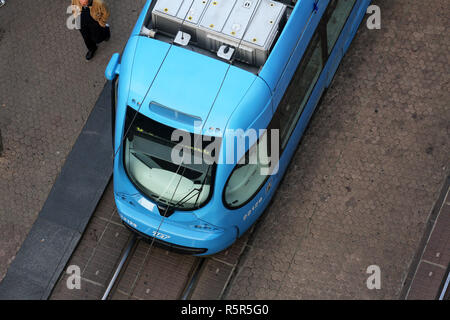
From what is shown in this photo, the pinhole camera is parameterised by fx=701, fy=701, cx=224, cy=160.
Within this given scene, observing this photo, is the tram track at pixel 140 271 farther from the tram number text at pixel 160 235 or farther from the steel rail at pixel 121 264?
the tram number text at pixel 160 235

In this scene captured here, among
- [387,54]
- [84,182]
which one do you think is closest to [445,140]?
[387,54]

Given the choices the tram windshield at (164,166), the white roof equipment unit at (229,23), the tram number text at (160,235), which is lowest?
the tram number text at (160,235)

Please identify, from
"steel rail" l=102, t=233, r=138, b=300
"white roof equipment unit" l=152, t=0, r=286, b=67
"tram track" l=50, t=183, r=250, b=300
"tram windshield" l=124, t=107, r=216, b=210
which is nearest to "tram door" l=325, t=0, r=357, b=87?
"white roof equipment unit" l=152, t=0, r=286, b=67

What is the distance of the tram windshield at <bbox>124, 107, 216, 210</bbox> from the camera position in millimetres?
9469

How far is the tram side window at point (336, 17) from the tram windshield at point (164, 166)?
293cm

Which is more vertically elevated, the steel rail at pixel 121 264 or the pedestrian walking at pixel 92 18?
the pedestrian walking at pixel 92 18

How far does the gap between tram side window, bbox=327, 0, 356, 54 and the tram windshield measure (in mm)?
2929

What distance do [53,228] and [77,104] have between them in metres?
2.23

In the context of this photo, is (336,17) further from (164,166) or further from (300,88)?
(164,166)

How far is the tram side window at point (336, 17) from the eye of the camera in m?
10.6

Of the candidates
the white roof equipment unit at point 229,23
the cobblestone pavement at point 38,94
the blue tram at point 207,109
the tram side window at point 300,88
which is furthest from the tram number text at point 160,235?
the white roof equipment unit at point 229,23

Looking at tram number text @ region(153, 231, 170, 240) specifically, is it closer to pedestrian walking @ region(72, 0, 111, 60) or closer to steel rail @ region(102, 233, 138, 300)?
steel rail @ region(102, 233, 138, 300)
